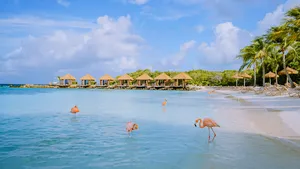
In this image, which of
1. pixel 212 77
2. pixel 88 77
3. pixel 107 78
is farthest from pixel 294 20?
pixel 88 77

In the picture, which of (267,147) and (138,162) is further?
(267,147)

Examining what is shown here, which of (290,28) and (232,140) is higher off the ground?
(290,28)

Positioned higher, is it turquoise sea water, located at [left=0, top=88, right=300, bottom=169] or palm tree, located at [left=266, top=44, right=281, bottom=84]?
palm tree, located at [left=266, top=44, right=281, bottom=84]

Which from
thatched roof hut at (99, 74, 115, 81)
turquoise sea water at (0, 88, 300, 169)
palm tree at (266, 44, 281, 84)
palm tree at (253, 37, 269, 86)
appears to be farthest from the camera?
thatched roof hut at (99, 74, 115, 81)

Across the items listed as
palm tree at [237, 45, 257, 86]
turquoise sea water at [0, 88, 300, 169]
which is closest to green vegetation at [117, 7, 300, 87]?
palm tree at [237, 45, 257, 86]

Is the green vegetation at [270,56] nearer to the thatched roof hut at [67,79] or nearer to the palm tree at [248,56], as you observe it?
the palm tree at [248,56]

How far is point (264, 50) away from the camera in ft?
98.9

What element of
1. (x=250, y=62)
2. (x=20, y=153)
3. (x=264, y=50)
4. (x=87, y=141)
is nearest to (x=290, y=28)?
(x=264, y=50)

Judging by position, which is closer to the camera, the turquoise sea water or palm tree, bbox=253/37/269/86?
the turquoise sea water

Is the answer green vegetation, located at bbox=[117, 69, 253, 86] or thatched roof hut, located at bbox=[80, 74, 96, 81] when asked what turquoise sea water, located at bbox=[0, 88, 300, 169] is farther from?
thatched roof hut, located at bbox=[80, 74, 96, 81]

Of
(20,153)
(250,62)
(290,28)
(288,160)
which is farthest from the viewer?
(250,62)

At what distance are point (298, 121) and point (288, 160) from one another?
3466mm

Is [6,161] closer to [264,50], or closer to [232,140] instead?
[232,140]

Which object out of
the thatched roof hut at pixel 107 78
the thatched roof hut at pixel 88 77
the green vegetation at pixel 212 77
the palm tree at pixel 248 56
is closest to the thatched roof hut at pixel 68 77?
the thatched roof hut at pixel 88 77
